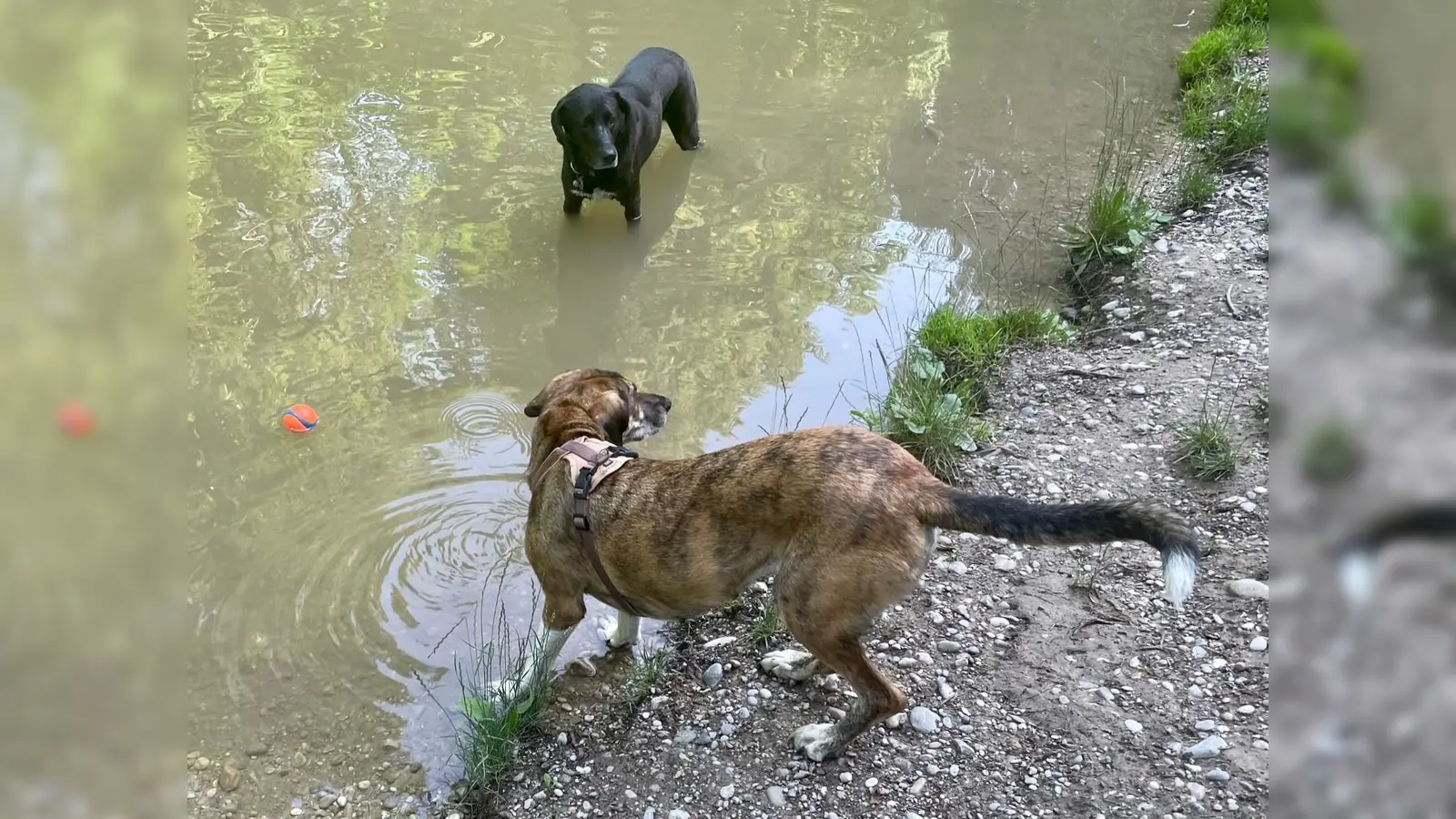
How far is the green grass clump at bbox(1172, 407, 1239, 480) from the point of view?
4082mm

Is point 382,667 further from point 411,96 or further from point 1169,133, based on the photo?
point 1169,133

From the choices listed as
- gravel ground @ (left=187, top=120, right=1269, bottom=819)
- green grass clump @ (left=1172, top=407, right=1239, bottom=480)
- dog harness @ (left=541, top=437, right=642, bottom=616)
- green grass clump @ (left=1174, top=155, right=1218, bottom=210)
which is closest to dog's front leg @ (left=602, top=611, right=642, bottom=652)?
gravel ground @ (left=187, top=120, right=1269, bottom=819)

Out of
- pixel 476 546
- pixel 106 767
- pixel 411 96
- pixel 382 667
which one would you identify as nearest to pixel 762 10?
pixel 411 96

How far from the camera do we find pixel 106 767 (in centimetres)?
112

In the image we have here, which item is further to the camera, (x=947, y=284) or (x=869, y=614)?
(x=947, y=284)

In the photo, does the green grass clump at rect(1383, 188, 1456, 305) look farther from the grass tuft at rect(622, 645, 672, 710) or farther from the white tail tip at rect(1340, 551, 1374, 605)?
the grass tuft at rect(622, 645, 672, 710)

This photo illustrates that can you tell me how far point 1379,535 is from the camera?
622 mm

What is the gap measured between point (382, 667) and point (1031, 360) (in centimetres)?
361

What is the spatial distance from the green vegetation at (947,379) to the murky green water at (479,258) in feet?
1.52

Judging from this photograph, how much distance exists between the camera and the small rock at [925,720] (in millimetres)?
3342

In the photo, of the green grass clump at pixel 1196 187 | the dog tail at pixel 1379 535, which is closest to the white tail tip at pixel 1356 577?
the dog tail at pixel 1379 535

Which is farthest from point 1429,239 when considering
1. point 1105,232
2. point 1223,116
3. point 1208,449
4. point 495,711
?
point 1223,116

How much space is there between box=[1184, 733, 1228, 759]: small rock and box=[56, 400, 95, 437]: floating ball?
3189 mm

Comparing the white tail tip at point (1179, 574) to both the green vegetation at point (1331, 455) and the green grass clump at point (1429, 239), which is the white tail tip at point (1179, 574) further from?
the green grass clump at point (1429, 239)
